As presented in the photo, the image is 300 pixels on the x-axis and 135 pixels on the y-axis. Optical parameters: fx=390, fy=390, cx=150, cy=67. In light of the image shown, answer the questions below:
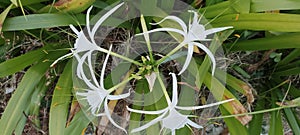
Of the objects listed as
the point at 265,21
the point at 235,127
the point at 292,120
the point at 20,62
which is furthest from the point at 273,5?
the point at 20,62

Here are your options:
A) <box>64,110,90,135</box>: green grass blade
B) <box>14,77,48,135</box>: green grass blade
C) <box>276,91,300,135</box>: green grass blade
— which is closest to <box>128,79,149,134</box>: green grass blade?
<box>64,110,90,135</box>: green grass blade

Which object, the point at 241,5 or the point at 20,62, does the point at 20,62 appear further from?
the point at 241,5

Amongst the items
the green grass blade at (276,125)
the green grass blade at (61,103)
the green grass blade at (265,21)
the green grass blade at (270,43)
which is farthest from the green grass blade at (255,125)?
the green grass blade at (61,103)

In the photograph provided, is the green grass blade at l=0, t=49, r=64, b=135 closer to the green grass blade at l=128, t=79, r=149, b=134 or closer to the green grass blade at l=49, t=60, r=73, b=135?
the green grass blade at l=49, t=60, r=73, b=135

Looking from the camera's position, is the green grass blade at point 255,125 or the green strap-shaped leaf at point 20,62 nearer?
the green strap-shaped leaf at point 20,62

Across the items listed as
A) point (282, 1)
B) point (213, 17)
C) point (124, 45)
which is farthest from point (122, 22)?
point (282, 1)

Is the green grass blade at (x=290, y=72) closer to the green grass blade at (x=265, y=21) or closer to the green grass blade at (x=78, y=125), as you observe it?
the green grass blade at (x=265, y=21)

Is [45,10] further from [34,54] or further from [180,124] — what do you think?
[180,124]
